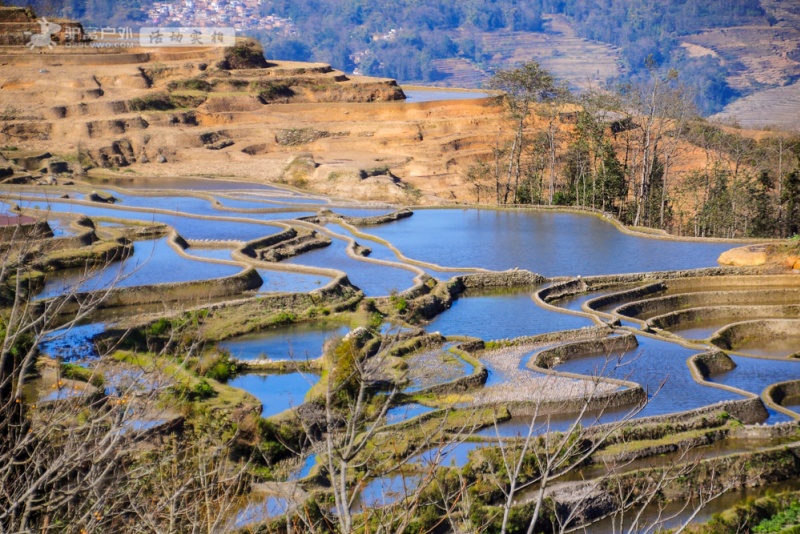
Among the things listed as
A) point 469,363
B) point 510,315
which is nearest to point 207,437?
point 469,363

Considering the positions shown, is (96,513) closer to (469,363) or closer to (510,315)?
(469,363)

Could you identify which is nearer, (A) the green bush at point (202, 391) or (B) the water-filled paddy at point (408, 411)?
(A) the green bush at point (202, 391)

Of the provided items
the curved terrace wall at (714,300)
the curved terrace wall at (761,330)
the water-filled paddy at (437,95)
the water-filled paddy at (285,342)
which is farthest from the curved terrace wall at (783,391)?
the water-filled paddy at (437,95)

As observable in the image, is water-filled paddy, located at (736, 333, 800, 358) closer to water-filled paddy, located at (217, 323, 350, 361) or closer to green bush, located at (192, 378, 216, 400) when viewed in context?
water-filled paddy, located at (217, 323, 350, 361)

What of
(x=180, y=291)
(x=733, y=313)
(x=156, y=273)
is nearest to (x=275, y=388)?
(x=180, y=291)

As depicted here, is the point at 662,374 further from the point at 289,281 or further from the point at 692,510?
the point at 289,281

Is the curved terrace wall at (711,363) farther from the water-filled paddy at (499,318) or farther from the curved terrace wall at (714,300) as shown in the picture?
the curved terrace wall at (714,300)

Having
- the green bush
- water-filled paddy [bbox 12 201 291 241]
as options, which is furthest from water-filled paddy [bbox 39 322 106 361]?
water-filled paddy [bbox 12 201 291 241]

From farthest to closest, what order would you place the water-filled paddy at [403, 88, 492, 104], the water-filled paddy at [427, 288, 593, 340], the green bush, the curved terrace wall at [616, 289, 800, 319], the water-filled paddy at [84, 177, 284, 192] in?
the water-filled paddy at [403, 88, 492, 104] → the water-filled paddy at [84, 177, 284, 192] → the curved terrace wall at [616, 289, 800, 319] → the water-filled paddy at [427, 288, 593, 340] → the green bush
